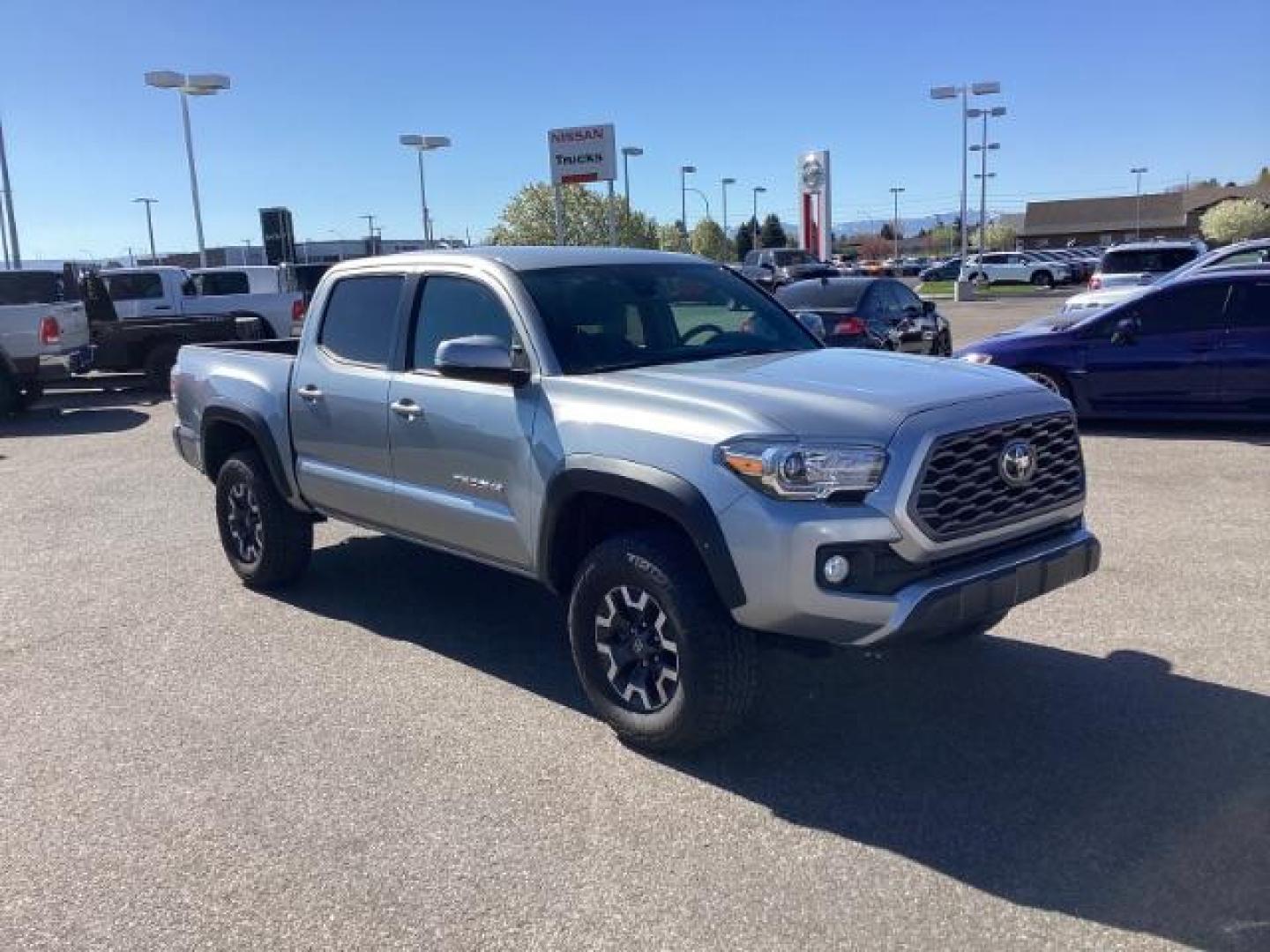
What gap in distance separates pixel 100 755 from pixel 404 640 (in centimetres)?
157

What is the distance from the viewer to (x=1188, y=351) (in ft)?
34.6

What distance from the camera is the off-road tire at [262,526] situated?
637 cm

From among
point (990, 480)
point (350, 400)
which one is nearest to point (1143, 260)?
point (350, 400)

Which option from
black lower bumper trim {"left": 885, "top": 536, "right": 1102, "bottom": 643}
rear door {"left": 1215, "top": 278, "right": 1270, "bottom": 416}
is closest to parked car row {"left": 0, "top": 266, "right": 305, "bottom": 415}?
rear door {"left": 1215, "top": 278, "right": 1270, "bottom": 416}

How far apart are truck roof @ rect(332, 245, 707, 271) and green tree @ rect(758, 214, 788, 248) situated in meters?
91.5

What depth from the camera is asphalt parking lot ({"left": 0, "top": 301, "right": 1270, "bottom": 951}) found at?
10.7ft

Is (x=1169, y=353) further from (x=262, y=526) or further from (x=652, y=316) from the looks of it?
(x=262, y=526)

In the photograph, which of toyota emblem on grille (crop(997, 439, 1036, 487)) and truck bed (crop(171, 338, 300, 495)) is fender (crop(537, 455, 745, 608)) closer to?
toyota emblem on grille (crop(997, 439, 1036, 487))

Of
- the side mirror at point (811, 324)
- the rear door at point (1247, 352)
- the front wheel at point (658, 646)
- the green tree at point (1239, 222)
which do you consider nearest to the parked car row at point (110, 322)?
the side mirror at point (811, 324)

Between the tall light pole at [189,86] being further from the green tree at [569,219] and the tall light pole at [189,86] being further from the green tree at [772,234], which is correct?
the green tree at [772,234]

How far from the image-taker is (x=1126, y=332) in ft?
35.3

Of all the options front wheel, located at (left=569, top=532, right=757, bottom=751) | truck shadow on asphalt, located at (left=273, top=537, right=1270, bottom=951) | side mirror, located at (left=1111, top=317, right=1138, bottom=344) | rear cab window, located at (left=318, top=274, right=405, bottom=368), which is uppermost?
rear cab window, located at (left=318, top=274, right=405, bottom=368)

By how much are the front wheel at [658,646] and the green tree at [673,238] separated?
54245mm

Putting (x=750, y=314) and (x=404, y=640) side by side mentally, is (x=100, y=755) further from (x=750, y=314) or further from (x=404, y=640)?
(x=750, y=314)
